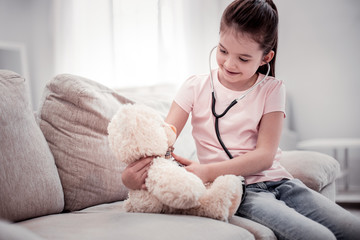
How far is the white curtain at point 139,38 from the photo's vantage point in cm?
309

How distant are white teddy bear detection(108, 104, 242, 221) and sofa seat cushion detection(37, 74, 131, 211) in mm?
326

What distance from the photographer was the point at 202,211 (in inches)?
39.1

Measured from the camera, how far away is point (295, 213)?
108 centimetres

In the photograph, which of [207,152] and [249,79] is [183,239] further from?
[249,79]

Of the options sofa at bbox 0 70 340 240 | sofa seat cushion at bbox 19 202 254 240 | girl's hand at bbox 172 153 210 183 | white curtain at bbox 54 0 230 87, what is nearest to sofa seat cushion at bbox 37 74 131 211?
sofa at bbox 0 70 340 240

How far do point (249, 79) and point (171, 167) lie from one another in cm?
56

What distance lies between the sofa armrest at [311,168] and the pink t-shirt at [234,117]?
0.17 m

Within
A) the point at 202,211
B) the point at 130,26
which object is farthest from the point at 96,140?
the point at 130,26

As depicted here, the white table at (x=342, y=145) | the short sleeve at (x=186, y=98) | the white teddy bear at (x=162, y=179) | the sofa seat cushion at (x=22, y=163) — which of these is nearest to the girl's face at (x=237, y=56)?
the short sleeve at (x=186, y=98)

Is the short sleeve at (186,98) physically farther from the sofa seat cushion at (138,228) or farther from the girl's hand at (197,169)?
the sofa seat cushion at (138,228)

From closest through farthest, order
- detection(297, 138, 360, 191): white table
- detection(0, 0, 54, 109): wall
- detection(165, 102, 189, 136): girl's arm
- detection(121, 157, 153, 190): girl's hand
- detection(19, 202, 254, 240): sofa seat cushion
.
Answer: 1. detection(19, 202, 254, 240): sofa seat cushion
2. detection(121, 157, 153, 190): girl's hand
3. detection(165, 102, 189, 136): girl's arm
4. detection(297, 138, 360, 191): white table
5. detection(0, 0, 54, 109): wall

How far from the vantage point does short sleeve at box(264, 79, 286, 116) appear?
1.24 m

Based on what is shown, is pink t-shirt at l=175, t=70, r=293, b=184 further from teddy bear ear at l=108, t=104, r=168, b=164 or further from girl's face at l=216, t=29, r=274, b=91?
teddy bear ear at l=108, t=104, r=168, b=164

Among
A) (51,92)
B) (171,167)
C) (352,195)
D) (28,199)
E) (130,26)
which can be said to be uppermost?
(130,26)
